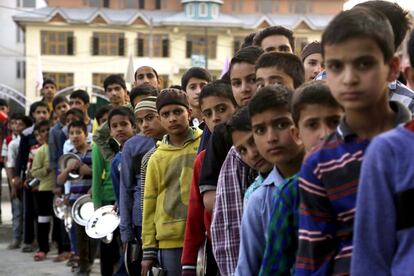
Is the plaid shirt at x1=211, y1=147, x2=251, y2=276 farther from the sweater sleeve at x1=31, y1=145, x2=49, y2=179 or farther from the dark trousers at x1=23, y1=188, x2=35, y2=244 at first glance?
the dark trousers at x1=23, y1=188, x2=35, y2=244

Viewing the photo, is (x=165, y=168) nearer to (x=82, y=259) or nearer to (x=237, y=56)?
(x=237, y=56)

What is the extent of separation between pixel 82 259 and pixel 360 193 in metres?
6.55

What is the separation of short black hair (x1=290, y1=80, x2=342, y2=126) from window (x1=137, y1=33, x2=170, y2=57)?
50818mm

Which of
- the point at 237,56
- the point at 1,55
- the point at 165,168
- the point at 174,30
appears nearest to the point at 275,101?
the point at 237,56

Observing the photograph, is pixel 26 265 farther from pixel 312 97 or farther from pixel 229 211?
pixel 312 97

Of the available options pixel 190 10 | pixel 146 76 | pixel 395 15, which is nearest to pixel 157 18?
pixel 190 10

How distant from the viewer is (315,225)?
2.35 meters

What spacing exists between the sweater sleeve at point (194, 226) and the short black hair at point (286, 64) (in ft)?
2.56

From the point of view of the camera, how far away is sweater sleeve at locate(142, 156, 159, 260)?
194 inches

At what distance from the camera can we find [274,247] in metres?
2.74

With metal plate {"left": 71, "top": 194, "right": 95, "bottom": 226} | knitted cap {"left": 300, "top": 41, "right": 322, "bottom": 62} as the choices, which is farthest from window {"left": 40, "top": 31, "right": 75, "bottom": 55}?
knitted cap {"left": 300, "top": 41, "right": 322, "bottom": 62}

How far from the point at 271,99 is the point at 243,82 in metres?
1.04

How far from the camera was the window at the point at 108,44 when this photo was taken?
5353 cm

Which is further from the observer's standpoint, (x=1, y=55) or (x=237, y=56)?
(x=1, y=55)
